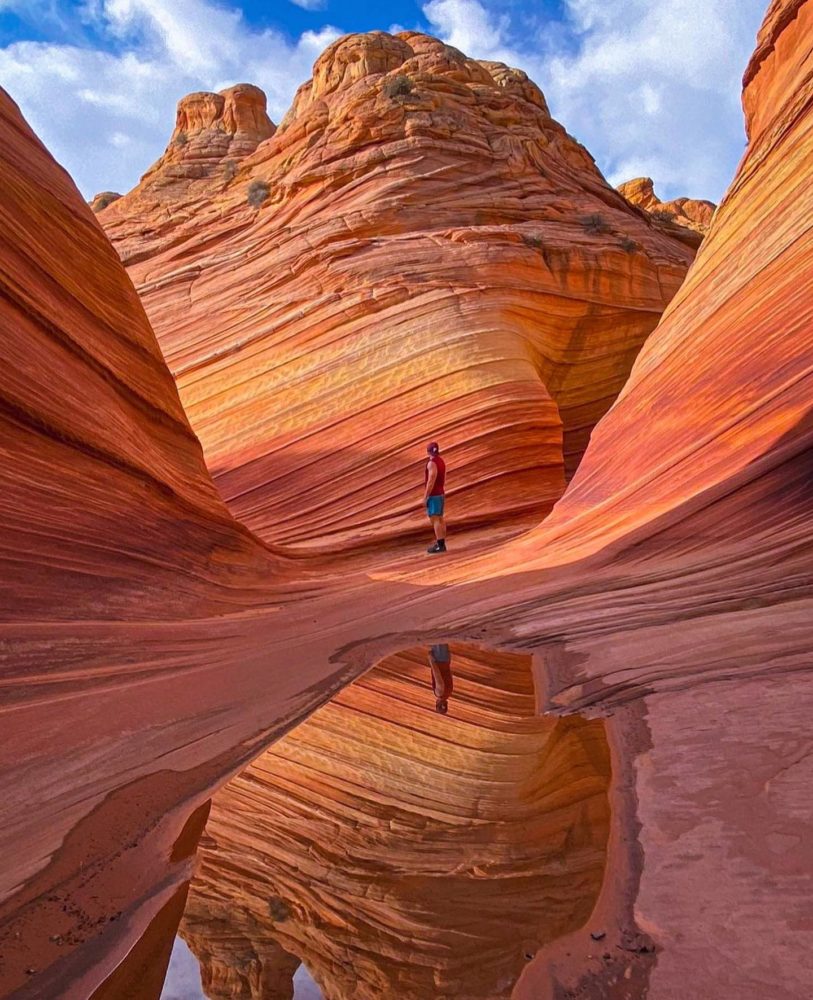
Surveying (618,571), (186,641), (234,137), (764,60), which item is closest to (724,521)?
(618,571)

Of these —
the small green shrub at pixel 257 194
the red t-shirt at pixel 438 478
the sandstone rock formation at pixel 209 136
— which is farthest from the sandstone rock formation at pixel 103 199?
the red t-shirt at pixel 438 478

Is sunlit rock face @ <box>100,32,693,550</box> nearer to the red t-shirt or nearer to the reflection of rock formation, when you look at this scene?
the red t-shirt

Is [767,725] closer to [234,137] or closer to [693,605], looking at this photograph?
[693,605]

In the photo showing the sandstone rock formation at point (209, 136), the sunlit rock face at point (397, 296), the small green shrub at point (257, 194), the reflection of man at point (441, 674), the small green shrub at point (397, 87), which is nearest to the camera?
the reflection of man at point (441, 674)

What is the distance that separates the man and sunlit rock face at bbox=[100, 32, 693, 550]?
1.22 meters

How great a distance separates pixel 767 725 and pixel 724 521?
11.1 ft

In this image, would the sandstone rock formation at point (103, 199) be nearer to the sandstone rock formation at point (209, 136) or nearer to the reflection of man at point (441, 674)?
the sandstone rock formation at point (209, 136)

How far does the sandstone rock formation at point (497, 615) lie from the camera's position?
5.74ft

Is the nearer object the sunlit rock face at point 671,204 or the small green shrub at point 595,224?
the small green shrub at point 595,224

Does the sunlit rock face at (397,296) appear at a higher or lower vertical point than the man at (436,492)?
higher

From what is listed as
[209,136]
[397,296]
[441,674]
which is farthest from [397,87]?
[441,674]

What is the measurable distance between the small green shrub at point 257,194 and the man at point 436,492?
28.5 feet

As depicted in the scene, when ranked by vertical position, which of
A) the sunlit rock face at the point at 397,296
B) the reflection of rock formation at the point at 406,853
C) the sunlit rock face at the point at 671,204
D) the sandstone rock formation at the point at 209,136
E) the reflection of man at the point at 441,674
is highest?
the sunlit rock face at the point at 671,204

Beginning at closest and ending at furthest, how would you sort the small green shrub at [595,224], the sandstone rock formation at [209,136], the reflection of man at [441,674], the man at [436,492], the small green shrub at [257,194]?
the reflection of man at [441,674], the man at [436,492], the small green shrub at [595,224], the small green shrub at [257,194], the sandstone rock formation at [209,136]
